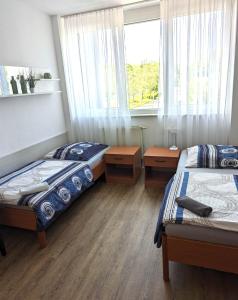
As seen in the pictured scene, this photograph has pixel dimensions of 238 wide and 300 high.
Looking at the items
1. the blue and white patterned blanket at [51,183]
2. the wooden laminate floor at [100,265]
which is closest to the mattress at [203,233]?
the wooden laminate floor at [100,265]

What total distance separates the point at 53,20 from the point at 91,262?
3.36 meters

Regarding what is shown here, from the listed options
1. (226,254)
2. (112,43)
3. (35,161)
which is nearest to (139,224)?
(226,254)

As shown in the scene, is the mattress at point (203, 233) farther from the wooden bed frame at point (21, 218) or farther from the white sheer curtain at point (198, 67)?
the white sheer curtain at point (198, 67)

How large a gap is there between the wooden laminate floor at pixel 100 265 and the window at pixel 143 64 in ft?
5.45

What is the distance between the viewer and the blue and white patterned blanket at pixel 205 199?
1461 mm

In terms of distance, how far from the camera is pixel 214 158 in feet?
8.23

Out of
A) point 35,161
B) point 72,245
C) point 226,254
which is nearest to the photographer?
point 226,254

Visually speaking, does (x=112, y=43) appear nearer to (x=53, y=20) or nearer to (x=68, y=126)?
(x=53, y=20)

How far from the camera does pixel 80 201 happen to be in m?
2.91

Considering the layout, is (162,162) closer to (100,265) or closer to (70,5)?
(100,265)

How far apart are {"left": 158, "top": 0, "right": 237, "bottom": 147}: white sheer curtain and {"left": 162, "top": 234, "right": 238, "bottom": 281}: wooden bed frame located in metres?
1.95

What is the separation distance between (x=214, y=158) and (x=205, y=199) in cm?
93

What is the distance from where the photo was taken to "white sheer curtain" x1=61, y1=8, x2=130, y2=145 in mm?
3193

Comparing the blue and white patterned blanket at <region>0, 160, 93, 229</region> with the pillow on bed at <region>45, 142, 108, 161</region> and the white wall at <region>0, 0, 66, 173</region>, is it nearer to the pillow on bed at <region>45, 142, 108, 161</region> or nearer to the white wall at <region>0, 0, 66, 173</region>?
the pillow on bed at <region>45, 142, 108, 161</region>
